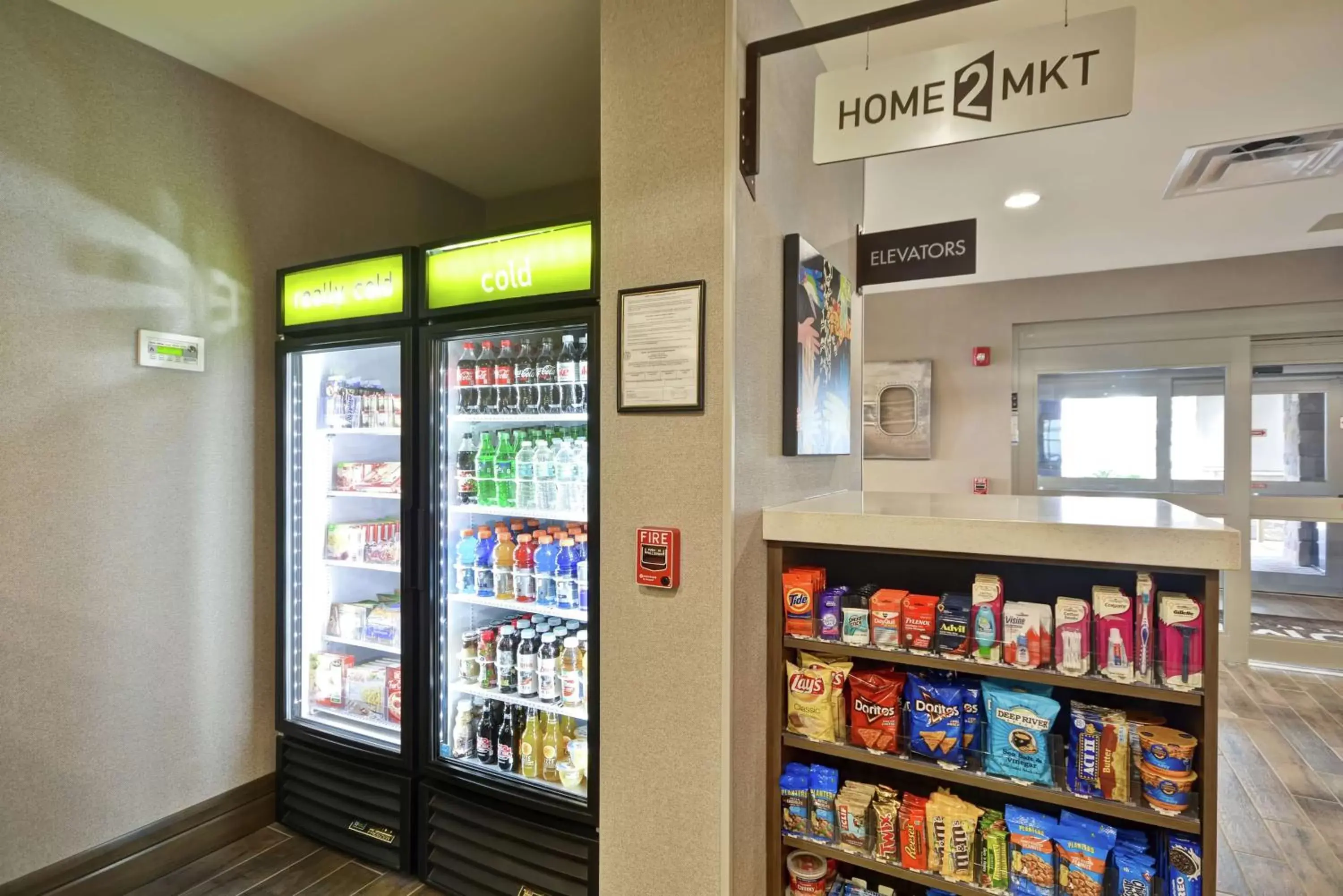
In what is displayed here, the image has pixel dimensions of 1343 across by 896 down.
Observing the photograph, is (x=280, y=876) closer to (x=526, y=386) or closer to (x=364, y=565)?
(x=364, y=565)

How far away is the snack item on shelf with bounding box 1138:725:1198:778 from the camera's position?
1372mm

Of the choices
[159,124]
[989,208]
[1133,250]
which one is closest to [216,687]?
[159,124]

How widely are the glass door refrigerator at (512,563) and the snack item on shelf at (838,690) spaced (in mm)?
647

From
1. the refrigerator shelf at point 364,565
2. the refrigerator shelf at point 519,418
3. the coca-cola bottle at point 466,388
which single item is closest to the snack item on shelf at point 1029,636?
the refrigerator shelf at point 519,418

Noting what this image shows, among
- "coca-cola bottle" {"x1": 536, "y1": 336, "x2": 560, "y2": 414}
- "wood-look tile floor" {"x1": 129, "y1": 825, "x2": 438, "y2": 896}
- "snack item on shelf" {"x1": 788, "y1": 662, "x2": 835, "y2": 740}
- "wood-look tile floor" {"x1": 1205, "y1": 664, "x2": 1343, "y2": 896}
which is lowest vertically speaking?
"wood-look tile floor" {"x1": 129, "y1": 825, "x2": 438, "y2": 896}

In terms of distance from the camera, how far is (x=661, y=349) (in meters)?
1.74

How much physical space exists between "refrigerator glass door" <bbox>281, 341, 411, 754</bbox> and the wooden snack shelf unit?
1.53 m

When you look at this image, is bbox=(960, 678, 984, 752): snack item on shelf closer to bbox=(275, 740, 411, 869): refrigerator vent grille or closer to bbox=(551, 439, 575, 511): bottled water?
bbox=(551, 439, 575, 511): bottled water

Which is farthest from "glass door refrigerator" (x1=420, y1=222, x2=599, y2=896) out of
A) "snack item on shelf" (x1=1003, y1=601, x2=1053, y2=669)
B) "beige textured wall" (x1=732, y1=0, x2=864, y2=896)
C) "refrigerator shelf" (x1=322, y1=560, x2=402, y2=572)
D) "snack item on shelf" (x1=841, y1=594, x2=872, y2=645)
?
"snack item on shelf" (x1=1003, y1=601, x2=1053, y2=669)

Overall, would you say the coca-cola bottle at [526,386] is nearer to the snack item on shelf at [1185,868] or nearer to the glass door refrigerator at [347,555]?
the glass door refrigerator at [347,555]

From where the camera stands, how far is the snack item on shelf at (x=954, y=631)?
1583mm

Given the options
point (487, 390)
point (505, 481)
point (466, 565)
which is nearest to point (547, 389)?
point (487, 390)

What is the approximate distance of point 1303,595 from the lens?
14.7ft

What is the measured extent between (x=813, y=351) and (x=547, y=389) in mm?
924
